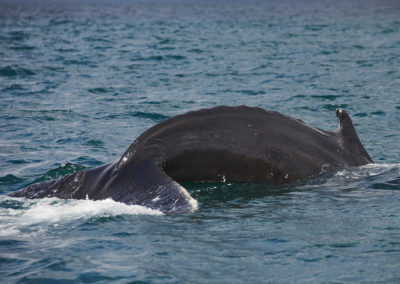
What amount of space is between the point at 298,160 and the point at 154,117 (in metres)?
7.81

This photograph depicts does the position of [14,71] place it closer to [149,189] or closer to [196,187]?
[196,187]

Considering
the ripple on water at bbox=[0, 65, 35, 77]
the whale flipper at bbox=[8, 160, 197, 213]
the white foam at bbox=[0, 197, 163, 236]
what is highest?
the ripple on water at bbox=[0, 65, 35, 77]

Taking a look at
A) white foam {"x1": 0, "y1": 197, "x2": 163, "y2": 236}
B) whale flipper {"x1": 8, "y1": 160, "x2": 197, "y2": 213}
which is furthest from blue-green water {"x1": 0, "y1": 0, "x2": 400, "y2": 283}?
whale flipper {"x1": 8, "y1": 160, "x2": 197, "y2": 213}

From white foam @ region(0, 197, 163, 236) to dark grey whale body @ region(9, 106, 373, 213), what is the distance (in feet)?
0.41

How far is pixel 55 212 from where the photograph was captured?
800 cm

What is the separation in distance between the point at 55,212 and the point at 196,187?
1.73m

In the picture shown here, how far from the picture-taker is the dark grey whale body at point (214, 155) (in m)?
8.11

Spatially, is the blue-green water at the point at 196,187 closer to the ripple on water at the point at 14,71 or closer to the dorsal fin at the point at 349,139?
the ripple on water at the point at 14,71

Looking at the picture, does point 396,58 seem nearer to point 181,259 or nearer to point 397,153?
point 397,153

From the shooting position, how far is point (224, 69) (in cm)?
2522

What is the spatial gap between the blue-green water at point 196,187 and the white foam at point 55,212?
0.02 m

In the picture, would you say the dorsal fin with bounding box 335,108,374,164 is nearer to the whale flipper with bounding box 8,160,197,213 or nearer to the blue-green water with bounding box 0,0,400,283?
the blue-green water with bounding box 0,0,400,283

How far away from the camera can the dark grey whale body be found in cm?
811

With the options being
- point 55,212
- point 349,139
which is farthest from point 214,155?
point 55,212
